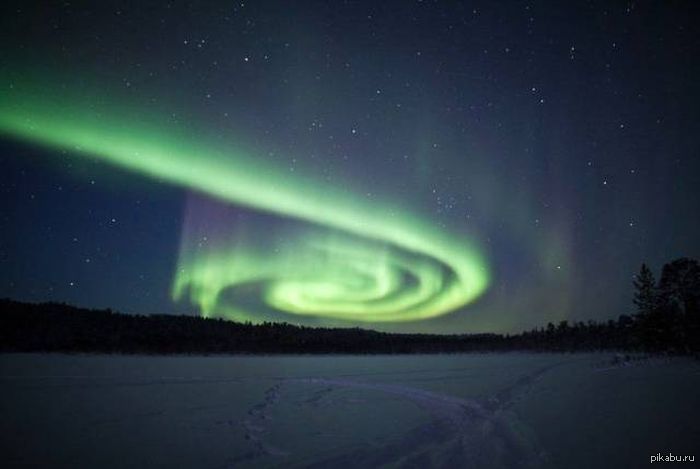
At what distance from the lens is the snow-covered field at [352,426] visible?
912 centimetres

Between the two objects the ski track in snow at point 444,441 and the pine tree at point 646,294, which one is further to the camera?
the pine tree at point 646,294

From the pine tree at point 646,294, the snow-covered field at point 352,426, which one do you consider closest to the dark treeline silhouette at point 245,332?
the pine tree at point 646,294

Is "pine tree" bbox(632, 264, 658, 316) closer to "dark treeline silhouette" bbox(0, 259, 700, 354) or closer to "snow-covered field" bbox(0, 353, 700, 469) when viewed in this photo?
"dark treeline silhouette" bbox(0, 259, 700, 354)

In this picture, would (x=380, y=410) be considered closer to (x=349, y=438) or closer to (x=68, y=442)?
(x=349, y=438)

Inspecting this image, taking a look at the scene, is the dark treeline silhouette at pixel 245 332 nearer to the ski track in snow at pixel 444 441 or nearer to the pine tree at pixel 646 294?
the pine tree at pixel 646 294

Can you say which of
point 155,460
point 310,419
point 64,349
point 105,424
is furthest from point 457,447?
point 64,349

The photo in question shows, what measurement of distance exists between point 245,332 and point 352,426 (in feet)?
391

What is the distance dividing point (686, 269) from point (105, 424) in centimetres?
5601

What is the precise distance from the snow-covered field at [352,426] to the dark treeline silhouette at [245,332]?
3193 cm

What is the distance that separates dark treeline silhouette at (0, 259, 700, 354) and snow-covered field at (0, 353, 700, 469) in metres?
31.9

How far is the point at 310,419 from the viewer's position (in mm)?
13922

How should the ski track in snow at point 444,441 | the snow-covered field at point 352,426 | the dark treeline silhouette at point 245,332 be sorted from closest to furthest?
the ski track in snow at point 444,441
the snow-covered field at point 352,426
the dark treeline silhouette at point 245,332

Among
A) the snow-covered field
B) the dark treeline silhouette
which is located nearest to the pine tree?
the dark treeline silhouette

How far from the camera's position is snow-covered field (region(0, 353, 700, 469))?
9.12 metres
